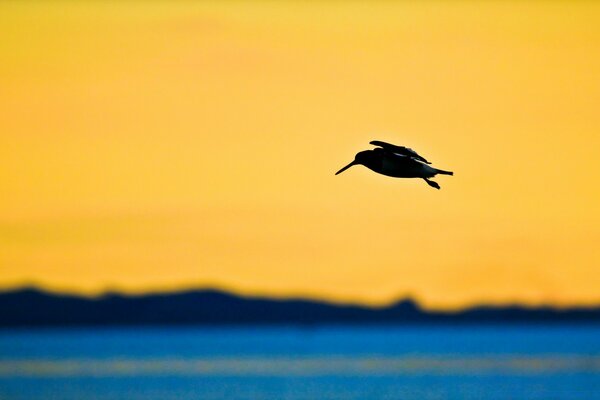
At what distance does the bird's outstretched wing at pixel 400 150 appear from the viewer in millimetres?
25938

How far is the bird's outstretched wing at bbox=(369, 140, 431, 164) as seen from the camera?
85.1 feet

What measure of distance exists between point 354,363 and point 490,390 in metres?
64.0

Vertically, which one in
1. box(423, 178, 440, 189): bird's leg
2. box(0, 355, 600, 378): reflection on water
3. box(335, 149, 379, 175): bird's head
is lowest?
box(423, 178, 440, 189): bird's leg

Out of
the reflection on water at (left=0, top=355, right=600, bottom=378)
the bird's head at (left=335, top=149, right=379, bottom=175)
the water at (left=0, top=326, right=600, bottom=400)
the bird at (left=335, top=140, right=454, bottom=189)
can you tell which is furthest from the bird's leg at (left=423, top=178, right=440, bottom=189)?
the reflection on water at (left=0, top=355, right=600, bottom=378)

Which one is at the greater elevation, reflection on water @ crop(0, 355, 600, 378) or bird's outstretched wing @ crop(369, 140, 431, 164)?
reflection on water @ crop(0, 355, 600, 378)

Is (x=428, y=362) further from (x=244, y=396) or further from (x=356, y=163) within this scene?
(x=356, y=163)

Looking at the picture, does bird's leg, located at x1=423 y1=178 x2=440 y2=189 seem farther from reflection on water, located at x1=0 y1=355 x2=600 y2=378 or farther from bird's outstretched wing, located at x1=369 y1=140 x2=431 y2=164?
reflection on water, located at x1=0 y1=355 x2=600 y2=378

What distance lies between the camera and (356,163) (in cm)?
2675

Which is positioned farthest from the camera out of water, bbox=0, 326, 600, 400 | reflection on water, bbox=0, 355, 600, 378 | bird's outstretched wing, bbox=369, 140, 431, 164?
reflection on water, bbox=0, 355, 600, 378

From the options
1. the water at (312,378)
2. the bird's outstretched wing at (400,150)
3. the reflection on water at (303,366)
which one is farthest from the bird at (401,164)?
the reflection on water at (303,366)

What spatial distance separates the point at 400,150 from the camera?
1027 inches

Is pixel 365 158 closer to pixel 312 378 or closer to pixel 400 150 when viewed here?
pixel 400 150

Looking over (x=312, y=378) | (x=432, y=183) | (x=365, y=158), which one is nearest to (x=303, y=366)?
(x=312, y=378)

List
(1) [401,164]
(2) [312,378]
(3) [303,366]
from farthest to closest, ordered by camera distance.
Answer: (3) [303,366]
(2) [312,378]
(1) [401,164]
